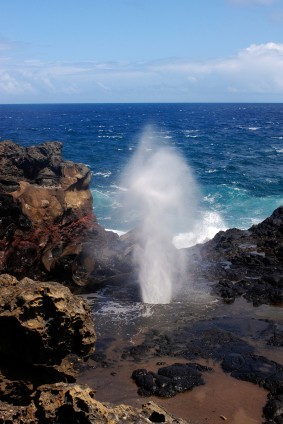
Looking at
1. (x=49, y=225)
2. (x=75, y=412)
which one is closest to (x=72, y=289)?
(x=49, y=225)

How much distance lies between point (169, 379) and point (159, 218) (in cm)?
1385

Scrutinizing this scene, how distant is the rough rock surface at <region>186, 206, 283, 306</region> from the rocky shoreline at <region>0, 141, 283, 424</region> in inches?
1.8

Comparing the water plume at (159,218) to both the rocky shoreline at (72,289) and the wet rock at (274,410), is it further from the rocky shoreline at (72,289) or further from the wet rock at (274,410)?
the wet rock at (274,410)

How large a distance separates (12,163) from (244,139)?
56.7 metres

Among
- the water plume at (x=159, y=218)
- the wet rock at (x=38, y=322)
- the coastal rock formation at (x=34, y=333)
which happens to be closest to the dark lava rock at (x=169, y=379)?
the coastal rock formation at (x=34, y=333)

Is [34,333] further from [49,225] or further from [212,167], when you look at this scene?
[212,167]

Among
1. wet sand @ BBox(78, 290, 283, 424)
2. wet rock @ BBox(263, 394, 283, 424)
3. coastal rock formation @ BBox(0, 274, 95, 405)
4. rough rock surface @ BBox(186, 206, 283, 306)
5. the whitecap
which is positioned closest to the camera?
coastal rock formation @ BBox(0, 274, 95, 405)

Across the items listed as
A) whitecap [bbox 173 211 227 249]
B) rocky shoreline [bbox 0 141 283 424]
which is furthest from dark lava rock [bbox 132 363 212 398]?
whitecap [bbox 173 211 227 249]

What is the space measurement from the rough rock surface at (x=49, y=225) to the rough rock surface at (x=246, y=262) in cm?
370

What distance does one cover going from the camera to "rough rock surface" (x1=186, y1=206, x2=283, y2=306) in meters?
16.7

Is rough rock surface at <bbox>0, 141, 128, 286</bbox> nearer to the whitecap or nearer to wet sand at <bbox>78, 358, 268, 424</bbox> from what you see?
wet sand at <bbox>78, 358, 268, 424</bbox>

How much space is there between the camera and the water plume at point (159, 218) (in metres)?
17.5

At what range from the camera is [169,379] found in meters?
10.9

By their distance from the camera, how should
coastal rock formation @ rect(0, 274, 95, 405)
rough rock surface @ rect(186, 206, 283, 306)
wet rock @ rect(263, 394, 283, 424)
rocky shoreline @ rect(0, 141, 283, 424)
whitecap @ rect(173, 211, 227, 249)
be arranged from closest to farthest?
rocky shoreline @ rect(0, 141, 283, 424) → coastal rock formation @ rect(0, 274, 95, 405) → wet rock @ rect(263, 394, 283, 424) → rough rock surface @ rect(186, 206, 283, 306) → whitecap @ rect(173, 211, 227, 249)
